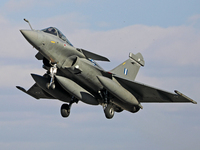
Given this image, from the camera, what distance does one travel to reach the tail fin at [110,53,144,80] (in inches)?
905

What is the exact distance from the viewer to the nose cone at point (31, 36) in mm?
18688

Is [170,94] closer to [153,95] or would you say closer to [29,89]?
[153,95]

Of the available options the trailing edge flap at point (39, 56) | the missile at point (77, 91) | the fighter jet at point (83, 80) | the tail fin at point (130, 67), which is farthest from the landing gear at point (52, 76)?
the tail fin at point (130, 67)

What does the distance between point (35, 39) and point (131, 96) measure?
19.4 ft

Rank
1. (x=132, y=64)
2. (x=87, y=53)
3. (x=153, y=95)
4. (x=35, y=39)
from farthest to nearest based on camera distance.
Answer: (x=132, y=64), (x=153, y=95), (x=87, y=53), (x=35, y=39)

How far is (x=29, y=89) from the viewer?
2441 centimetres

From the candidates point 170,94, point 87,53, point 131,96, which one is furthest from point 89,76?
point 170,94

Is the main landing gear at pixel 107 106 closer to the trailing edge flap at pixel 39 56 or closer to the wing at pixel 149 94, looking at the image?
the wing at pixel 149 94

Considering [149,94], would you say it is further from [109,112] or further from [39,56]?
[39,56]

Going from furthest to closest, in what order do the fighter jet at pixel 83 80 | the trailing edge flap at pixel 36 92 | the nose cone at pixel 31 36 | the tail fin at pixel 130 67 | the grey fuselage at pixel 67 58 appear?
the trailing edge flap at pixel 36 92 → the tail fin at pixel 130 67 → the fighter jet at pixel 83 80 → the grey fuselage at pixel 67 58 → the nose cone at pixel 31 36

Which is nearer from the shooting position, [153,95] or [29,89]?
[153,95]

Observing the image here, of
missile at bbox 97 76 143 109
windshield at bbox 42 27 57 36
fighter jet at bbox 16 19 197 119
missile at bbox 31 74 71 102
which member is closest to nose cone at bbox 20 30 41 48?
fighter jet at bbox 16 19 197 119

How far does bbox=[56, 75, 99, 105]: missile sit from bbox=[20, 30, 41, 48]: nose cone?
6.66 feet

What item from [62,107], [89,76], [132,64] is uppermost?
[132,64]
